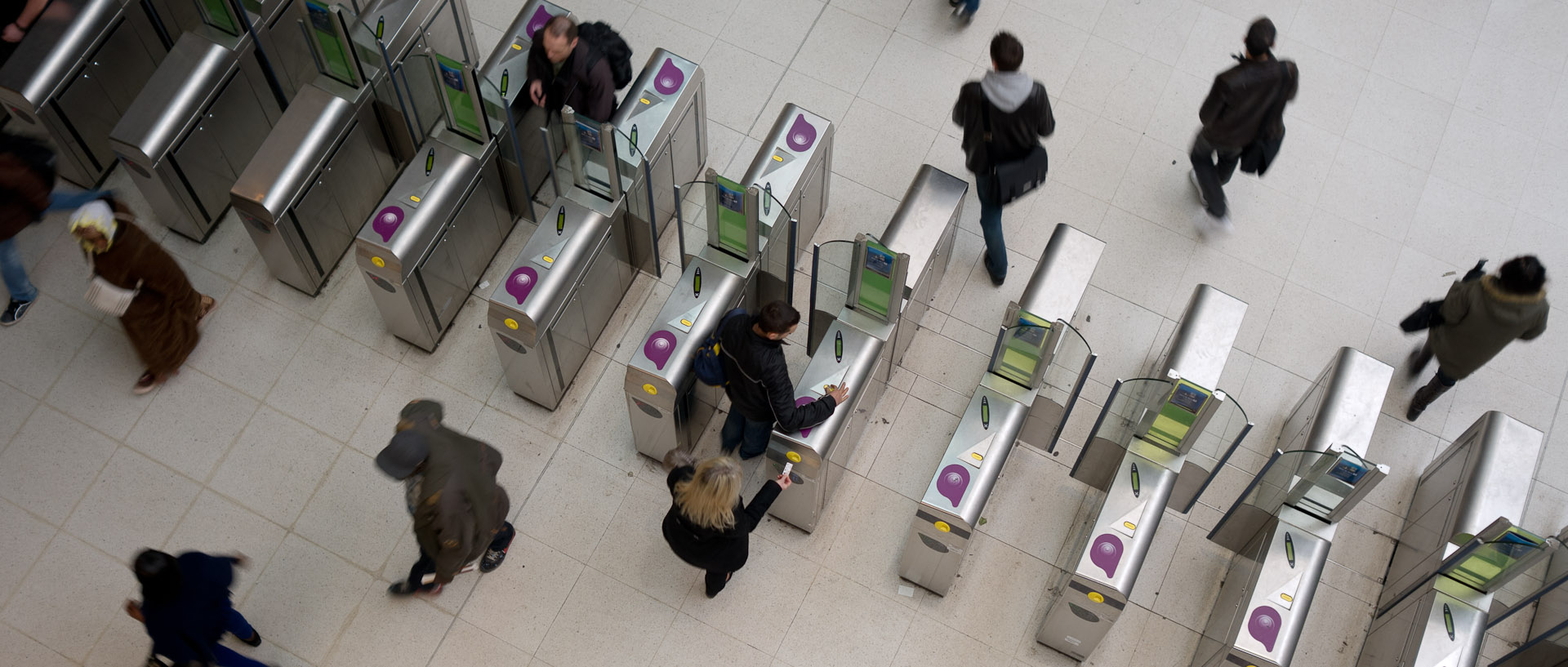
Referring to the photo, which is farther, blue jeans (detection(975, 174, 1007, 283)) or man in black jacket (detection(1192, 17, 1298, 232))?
blue jeans (detection(975, 174, 1007, 283))

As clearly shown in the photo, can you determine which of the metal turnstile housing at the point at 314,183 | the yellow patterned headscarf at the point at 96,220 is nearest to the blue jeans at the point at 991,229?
the metal turnstile housing at the point at 314,183

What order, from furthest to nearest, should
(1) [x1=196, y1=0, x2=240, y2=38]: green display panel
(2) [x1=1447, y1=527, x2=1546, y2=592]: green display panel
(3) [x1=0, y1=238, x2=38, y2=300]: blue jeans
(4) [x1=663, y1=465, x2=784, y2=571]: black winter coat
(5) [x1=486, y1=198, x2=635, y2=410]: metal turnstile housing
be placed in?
(1) [x1=196, y1=0, x2=240, y2=38]: green display panel < (3) [x1=0, y1=238, x2=38, y2=300]: blue jeans < (5) [x1=486, y1=198, x2=635, y2=410]: metal turnstile housing < (2) [x1=1447, y1=527, x2=1546, y2=592]: green display panel < (4) [x1=663, y1=465, x2=784, y2=571]: black winter coat

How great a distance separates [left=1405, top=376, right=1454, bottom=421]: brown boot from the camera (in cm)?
616

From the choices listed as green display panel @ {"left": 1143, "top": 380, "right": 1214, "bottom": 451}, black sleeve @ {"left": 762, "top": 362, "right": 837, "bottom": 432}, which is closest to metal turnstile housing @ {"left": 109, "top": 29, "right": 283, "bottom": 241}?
black sleeve @ {"left": 762, "top": 362, "right": 837, "bottom": 432}

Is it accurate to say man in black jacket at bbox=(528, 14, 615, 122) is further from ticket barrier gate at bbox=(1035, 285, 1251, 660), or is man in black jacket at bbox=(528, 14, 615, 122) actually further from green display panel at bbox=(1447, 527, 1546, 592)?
green display panel at bbox=(1447, 527, 1546, 592)

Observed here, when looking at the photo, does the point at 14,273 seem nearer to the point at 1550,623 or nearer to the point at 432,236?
the point at 432,236

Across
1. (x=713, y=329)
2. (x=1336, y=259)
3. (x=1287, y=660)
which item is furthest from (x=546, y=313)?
(x=1336, y=259)

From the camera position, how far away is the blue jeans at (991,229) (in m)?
6.14

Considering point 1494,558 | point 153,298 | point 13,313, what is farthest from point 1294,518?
point 13,313

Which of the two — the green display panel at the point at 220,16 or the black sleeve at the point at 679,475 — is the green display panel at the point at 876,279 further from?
the green display panel at the point at 220,16

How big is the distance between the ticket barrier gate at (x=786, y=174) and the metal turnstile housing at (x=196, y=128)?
9.50 feet

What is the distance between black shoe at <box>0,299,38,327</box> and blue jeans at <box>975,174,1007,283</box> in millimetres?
5156

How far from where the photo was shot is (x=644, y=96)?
6254 mm

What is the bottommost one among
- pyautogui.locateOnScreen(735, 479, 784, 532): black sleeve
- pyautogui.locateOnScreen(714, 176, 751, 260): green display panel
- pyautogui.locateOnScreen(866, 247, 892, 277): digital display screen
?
pyautogui.locateOnScreen(735, 479, 784, 532): black sleeve
